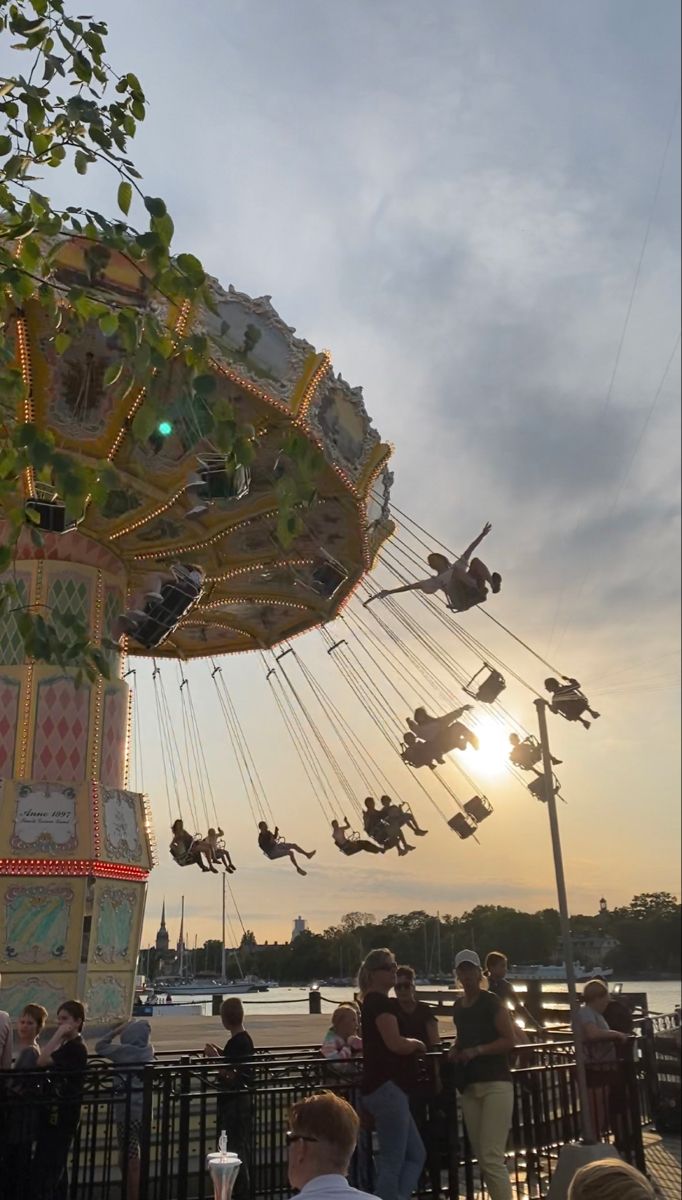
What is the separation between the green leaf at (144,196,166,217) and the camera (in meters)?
3.89

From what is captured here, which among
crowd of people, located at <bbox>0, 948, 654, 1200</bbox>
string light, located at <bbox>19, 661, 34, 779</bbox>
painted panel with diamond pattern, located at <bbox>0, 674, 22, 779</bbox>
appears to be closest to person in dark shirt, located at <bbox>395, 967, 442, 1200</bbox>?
crowd of people, located at <bbox>0, 948, 654, 1200</bbox>

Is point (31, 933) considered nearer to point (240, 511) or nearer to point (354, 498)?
point (240, 511)

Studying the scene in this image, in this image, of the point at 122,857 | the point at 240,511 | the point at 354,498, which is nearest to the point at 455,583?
the point at 354,498

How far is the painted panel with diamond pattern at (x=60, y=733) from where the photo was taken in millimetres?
12789

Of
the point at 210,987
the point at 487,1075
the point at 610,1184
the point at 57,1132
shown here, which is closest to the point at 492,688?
the point at 487,1075

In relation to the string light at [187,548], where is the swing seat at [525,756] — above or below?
below

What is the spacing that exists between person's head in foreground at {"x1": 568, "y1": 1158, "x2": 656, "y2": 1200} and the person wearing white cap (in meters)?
4.00

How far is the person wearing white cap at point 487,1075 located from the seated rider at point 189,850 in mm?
10185

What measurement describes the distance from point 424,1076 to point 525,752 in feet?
22.3

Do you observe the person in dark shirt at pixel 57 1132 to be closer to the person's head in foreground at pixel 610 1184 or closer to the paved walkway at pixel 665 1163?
the paved walkway at pixel 665 1163

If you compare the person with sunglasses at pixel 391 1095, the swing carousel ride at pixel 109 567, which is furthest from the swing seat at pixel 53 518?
the person with sunglasses at pixel 391 1095

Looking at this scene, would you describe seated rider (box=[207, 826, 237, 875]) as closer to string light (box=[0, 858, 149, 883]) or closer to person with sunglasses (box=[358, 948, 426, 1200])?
string light (box=[0, 858, 149, 883])

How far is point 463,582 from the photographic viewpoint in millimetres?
12672

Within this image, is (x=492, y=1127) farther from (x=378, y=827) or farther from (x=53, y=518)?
(x=378, y=827)
